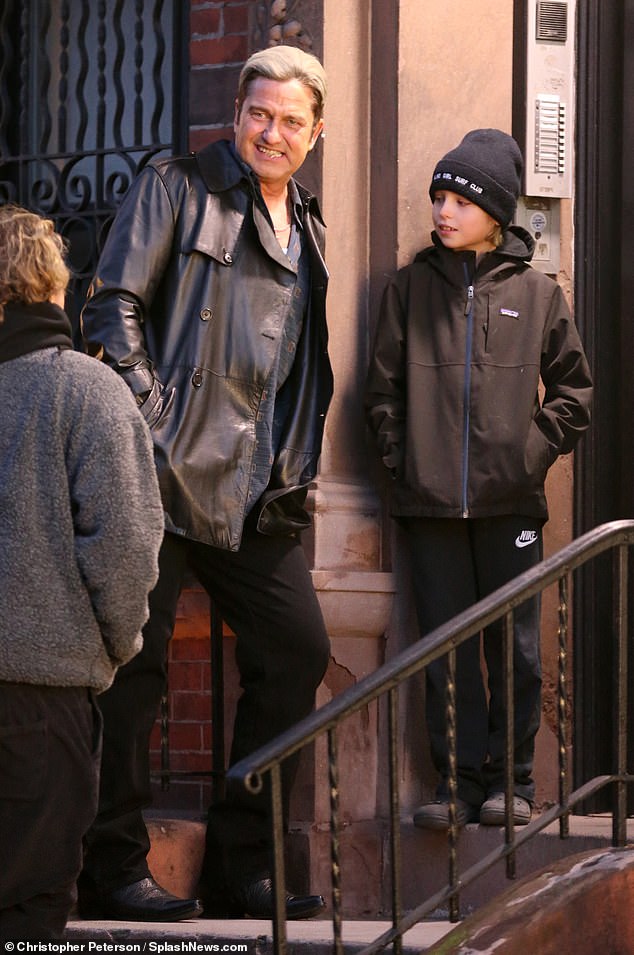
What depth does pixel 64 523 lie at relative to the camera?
3.36 metres

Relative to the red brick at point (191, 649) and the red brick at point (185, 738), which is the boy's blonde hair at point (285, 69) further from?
the red brick at point (185, 738)

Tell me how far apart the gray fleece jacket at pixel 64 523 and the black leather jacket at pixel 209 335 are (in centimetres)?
98

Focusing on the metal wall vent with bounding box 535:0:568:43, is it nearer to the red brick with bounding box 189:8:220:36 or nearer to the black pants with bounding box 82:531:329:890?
the red brick with bounding box 189:8:220:36

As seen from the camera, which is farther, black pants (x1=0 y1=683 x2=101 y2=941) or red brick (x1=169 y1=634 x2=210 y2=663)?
red brick (x1=169 y1=634 x2=210 y2=663)

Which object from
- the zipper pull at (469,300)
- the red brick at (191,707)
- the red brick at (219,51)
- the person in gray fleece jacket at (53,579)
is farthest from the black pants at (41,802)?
the red brick at (219,51)

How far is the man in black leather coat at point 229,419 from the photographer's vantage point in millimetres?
4418

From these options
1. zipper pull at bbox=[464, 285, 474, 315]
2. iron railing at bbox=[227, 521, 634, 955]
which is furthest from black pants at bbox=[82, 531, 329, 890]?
zipper pull at bbox=[464, 285, 474, 315]

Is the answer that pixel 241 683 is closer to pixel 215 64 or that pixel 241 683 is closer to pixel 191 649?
pixel 191 649

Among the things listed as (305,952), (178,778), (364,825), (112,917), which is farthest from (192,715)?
(305,952)

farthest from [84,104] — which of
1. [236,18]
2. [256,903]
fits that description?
[256,903]

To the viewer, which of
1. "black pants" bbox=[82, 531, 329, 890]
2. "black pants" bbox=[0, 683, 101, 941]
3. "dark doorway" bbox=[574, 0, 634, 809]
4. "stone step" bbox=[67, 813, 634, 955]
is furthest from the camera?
"dark doorway" bbox=[574, 0, 634, 809]

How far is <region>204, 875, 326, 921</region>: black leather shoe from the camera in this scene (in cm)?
447

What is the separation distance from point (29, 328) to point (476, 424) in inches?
75.8

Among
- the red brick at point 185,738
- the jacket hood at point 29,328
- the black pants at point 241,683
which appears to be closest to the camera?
the jacket hood at point 29,328
